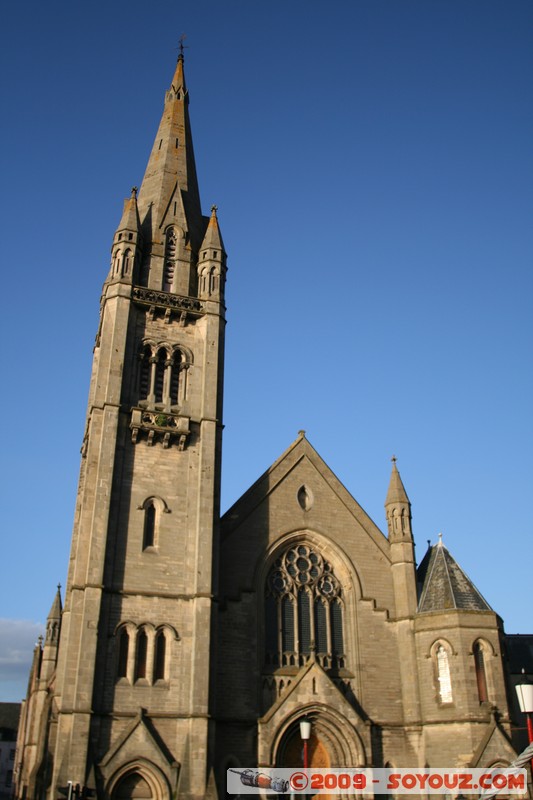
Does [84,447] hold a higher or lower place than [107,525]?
higher

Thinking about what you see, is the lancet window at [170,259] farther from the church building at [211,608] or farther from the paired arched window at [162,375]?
the paired arched window at [162,375]

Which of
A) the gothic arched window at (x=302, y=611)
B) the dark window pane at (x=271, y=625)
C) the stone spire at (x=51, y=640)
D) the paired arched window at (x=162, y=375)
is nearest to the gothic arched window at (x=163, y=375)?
the paired arched window at (x=162, y=375)

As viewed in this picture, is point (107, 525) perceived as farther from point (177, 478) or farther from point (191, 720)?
point (191, 720)

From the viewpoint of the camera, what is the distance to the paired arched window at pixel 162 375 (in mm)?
34656

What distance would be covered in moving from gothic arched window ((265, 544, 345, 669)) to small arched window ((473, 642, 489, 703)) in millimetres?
5598

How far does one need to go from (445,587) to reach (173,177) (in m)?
25.5

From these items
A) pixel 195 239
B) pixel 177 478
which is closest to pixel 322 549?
pixel 177 478

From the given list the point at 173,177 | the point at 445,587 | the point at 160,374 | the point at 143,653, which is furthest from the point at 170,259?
the point at 445,587

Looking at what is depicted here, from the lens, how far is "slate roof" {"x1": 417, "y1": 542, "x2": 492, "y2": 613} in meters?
33.3

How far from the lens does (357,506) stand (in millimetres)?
36562

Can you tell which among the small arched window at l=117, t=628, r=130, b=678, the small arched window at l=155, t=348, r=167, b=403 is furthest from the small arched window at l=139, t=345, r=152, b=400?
the small arched window at l=117, t=628, r=130, b=678

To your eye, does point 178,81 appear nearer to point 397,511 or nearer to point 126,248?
point 126,248

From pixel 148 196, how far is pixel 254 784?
29.0 meters

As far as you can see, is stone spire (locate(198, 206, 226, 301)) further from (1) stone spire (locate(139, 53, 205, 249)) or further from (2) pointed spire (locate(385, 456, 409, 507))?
(2) pointed spire (locate(385, 456, 409, 507))
